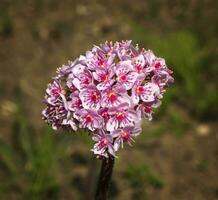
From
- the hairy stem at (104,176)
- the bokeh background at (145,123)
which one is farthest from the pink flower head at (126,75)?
the bokeh background at (145,123)

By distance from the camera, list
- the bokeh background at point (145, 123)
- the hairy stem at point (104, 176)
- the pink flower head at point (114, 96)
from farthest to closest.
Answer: the bokeh background at point (145, 123), the hairy stem at point (104, 176), the pink flower head at point (114, 96)

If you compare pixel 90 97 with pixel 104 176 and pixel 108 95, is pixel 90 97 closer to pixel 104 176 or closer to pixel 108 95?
pixel 108 95

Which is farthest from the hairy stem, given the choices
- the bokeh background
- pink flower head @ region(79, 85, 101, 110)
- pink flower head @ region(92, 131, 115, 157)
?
the bokeh background

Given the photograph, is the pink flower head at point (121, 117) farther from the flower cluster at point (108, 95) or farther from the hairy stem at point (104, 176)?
the hairy stem at point (104, 176)

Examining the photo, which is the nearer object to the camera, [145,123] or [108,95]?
[108,95]

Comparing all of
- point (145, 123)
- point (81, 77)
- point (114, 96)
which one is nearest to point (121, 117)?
point (114, 96)

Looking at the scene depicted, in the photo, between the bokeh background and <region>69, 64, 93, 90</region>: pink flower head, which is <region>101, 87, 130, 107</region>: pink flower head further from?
the bokeh background
